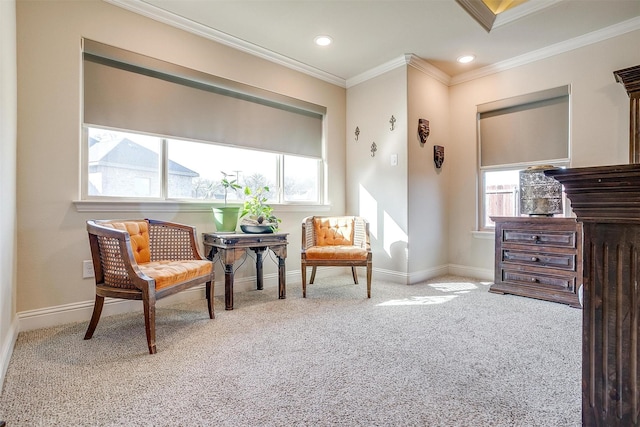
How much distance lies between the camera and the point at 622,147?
2.87 metres

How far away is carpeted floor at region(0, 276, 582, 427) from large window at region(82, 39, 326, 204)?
1116 millimetres

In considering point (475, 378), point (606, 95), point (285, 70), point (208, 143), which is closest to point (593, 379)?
point (475, 378)

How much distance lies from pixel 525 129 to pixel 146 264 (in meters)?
3.93

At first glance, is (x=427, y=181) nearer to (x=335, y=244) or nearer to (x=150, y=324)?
(x=335, y=244)

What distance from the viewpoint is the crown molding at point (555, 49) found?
113 inches

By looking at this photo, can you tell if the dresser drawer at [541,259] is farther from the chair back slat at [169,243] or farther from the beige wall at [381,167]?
the chair back slat at [169,243]

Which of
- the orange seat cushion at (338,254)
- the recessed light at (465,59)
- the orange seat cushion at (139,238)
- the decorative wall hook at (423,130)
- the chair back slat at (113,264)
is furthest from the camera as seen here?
the decorative wall hook at (423,130)

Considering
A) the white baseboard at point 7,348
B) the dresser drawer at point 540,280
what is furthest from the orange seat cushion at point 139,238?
the dresser drawer at point 540,280

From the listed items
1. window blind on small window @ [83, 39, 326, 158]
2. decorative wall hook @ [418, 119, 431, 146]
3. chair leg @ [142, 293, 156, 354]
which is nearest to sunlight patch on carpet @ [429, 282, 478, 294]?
decorative wall hook @ [418, 119, 431, 146]

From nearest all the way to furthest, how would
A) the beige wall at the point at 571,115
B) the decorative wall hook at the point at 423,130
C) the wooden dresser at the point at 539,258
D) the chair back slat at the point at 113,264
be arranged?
the chair back slat at the point at 113,264
the wooden dresser at the point at 539,258
the beige wall at the point at 571,115
the decorative wall hook at the point at 423,130

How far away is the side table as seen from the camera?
2.60 m

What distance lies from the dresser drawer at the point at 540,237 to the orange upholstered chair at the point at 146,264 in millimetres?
2790

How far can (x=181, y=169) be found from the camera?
9.75 feet

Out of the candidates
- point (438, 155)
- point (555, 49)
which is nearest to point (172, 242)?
point (438, 155)
